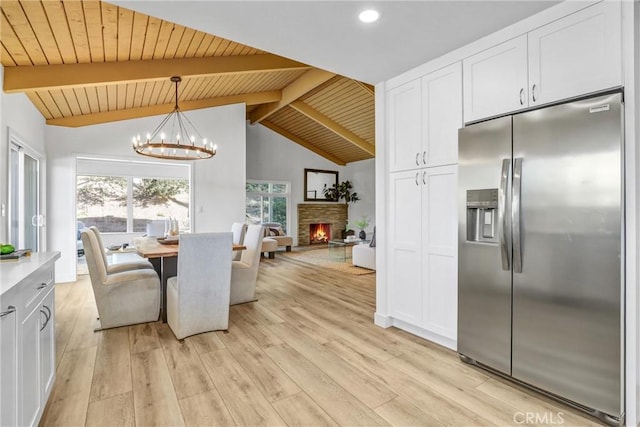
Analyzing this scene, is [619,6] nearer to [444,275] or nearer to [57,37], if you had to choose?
[444,275]

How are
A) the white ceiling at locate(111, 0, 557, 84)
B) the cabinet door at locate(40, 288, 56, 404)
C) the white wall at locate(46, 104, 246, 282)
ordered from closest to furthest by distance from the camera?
the cabinet door at locate(40, 288, 56, 404) → the white ceiling at locate(111, 0, 557, 84) → the white wall at locate(46, 104, 246, 282)

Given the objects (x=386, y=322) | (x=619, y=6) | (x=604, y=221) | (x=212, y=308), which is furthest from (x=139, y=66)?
(x=604, y=221)

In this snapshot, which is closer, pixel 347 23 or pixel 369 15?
pixel 369 15

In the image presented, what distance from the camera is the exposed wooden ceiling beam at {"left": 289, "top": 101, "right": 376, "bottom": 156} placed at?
806 cm

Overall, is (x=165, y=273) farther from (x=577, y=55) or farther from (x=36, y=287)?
(x=577, y=55)

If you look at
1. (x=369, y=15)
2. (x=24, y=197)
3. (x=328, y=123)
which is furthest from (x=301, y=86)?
(x=24, y=197)

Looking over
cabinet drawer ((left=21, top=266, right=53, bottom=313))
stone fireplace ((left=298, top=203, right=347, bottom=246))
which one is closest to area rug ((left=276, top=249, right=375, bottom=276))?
stone fireplace ((left=298, top=203, right=347, bottom=246))

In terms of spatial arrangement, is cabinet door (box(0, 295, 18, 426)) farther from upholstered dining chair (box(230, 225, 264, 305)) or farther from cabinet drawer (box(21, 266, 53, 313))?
upholstered dining chair (box(230, 225, 264, 305))

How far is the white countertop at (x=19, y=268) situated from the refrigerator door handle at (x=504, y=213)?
8.27 feet

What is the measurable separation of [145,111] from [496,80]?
5.58 meters

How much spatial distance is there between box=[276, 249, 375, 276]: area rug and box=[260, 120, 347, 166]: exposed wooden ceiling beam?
3.67 metres

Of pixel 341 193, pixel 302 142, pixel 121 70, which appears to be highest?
pixel 302 142

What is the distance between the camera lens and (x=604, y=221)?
174cm

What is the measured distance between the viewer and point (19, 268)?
1.55 m
